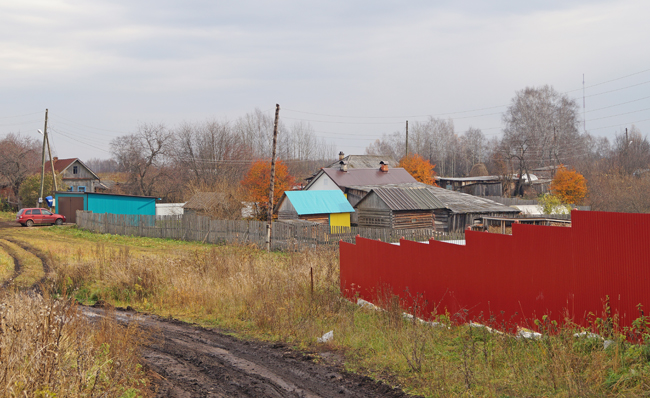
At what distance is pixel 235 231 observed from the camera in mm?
30156

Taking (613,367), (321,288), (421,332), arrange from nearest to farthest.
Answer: (613,367), (421,332), (321,288)

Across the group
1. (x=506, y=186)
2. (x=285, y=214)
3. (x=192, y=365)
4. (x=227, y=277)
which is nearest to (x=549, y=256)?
(x=192, y=365)

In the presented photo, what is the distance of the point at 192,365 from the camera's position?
7.12 m

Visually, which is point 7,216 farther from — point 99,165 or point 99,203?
point 99,165

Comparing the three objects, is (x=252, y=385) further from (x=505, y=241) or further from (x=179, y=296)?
(x=179, y=296)

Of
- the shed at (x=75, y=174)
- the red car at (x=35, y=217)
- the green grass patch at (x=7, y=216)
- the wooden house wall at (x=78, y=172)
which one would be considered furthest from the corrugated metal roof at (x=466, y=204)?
the wooden house wall at (x=78, y=172)

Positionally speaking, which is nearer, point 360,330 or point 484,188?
point 360,330

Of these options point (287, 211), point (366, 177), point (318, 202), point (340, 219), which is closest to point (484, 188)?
point (366, 177)

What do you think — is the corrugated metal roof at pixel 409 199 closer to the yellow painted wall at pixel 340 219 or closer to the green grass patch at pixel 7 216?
the yellow painted wall at pixel 340 219

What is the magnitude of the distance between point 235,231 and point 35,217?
18.5 meters

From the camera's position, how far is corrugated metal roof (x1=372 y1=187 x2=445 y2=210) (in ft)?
111

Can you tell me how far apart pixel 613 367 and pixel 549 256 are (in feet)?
6.60

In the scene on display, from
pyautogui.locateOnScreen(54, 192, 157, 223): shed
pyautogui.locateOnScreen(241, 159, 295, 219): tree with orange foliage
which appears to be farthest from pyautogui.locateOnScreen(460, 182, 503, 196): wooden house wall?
pyautogui.locateOnScreen(54, 192, 157, 223): shed

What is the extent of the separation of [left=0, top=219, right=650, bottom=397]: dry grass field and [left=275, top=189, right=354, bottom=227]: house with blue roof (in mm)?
18411
